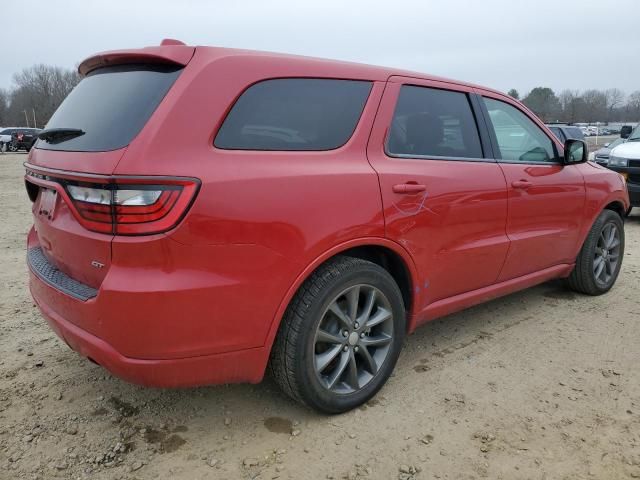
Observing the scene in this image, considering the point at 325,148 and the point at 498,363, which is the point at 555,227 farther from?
the point at 325,148

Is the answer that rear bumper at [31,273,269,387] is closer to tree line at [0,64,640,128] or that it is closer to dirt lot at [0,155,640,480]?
dirt lot at [0,155,640,480]

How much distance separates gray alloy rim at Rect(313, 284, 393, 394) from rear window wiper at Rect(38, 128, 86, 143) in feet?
4.64

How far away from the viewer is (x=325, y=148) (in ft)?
8.15

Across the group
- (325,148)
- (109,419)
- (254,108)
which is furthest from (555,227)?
(109,419)

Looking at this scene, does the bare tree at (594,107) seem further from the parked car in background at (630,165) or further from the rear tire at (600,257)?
the rear tire at (600,257)

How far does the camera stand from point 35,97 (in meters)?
80.1

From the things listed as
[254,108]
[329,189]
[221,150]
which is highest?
[254,108]

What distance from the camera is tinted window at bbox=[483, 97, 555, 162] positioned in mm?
3527

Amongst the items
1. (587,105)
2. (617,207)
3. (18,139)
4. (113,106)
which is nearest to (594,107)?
(587,105)

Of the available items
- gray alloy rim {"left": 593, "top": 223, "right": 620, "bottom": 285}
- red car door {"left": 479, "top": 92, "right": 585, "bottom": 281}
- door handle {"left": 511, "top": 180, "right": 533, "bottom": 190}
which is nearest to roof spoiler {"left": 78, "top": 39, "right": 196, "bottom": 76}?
red car door {"left": 479, "top": 92, "right": 585, "bottom": 281}

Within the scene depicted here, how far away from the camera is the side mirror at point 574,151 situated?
12.7 feet

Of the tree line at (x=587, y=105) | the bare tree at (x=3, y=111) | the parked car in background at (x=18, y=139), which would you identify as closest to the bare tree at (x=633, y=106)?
the tree line at (x=587, y=105)

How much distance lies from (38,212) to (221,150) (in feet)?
3.67

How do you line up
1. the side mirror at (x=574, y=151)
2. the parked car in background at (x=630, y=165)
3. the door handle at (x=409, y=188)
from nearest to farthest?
the door handle at (x=409, y=188) < the side mirror at (x=574, y=151) < the parked car in background at (x=630, y=165)
